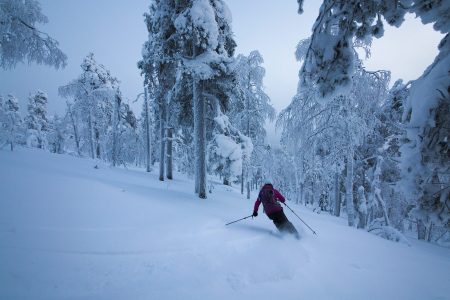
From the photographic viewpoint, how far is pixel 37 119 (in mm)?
35062

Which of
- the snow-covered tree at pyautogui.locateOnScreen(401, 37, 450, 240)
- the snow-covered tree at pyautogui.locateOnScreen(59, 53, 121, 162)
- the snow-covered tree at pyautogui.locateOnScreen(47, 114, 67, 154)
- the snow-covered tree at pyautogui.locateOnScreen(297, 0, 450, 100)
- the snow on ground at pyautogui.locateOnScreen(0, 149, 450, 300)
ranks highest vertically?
the snow-covered tree at pyautogui.locateOnScreen(59, 53, 121, 162)

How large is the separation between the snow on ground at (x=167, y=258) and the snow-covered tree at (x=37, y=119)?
3260cm

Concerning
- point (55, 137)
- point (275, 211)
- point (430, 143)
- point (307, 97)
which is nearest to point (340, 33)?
point (430, 143)

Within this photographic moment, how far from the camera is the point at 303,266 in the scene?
5.45 meters

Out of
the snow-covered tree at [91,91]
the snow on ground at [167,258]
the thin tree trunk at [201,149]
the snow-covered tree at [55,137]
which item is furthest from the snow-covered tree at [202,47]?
the snow-covered tree at [55,137]

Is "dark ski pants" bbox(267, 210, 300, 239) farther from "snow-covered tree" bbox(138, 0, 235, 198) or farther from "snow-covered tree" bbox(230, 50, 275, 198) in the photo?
"snow-covered tree" bbox(230, 50, 275, 198)

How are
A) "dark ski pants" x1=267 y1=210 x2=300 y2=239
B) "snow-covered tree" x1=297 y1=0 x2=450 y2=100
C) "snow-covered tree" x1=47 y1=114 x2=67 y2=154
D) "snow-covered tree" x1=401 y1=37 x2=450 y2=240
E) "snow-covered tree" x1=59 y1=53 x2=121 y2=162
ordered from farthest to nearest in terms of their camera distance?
"snow-covered tree" x1=47 y1=114 x2=67 y2=154 → "snow-covered tree" x1=59 y1=53 x2=121 y2=162 → "dark ski pants" x1=267 y1=210 x2=300 y2=239 → "snow-covered tree" x1=297 y1=0 x2=450 y2=100 → "snow-covered tree" x1=401 y1=37 x2=450 y2=240

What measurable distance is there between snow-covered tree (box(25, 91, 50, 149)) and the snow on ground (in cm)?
3260

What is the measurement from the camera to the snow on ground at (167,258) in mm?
4109

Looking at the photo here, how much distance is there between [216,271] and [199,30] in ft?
28.7

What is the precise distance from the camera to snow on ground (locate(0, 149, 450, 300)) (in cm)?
411

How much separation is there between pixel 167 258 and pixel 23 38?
10.9m

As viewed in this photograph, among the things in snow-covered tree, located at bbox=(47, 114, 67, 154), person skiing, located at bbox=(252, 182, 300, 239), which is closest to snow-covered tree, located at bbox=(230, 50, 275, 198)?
person skiing, located at bbox=(252, 182, 300, 239)

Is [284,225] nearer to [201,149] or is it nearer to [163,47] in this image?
[201,149]
